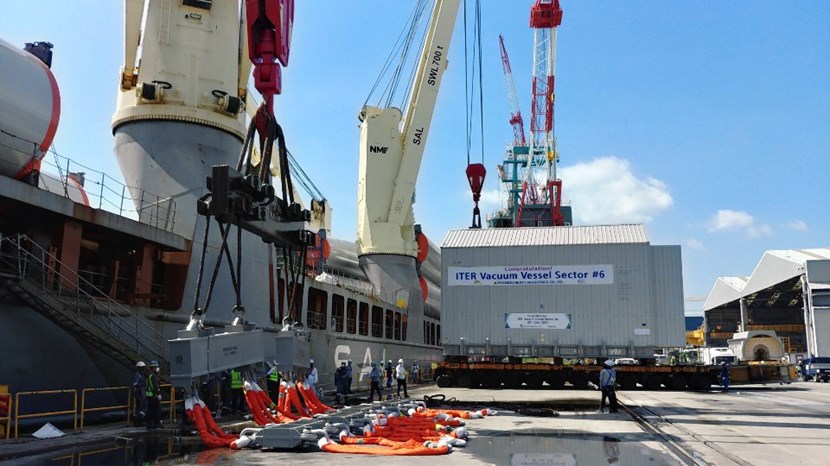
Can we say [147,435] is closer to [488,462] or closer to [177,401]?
[177,401]

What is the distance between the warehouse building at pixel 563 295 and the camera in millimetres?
26328

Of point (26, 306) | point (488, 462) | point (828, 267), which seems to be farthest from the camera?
point (828, 267)

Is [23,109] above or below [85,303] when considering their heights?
above

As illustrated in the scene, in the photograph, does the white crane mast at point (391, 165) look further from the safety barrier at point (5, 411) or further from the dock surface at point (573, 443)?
the safety barrier at point (5, 411)

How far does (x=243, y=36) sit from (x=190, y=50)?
2.95m

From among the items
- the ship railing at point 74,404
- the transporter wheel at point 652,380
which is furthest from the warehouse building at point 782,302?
the ship railing at point 74,404

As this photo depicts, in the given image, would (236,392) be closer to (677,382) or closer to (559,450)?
(559,450)

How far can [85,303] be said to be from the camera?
1623 centimetres

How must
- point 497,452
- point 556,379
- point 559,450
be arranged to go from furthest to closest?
point 556,379 < point 559,450 < point 497,452

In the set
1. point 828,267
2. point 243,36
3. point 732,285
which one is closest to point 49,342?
point 243,36

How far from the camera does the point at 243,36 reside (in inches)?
980

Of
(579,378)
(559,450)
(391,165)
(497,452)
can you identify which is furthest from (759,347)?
(497,452)

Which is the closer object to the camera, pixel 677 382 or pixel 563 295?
pixel 563 295

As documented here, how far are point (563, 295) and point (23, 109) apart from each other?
20.1 meters
